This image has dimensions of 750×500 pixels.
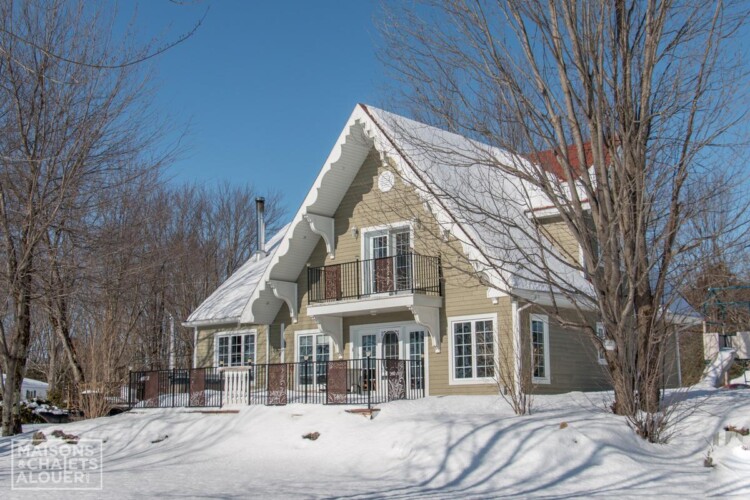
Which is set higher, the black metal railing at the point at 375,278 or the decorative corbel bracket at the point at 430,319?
the black metal railing at the point at 375,278

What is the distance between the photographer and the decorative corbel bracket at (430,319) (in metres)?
18.0

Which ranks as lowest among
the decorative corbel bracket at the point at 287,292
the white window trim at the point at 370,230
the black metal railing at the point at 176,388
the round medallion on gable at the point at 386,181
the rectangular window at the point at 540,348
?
the black metal railing at the point at 176,388

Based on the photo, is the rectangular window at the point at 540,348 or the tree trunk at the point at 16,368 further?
the rectangular window at the point at 540,348

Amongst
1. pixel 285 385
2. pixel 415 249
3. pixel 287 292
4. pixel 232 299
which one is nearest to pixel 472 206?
pixel 415 249

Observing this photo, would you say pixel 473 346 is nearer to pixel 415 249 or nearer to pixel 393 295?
pixel 393 295

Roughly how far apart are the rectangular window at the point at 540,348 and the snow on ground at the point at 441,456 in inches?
57.0

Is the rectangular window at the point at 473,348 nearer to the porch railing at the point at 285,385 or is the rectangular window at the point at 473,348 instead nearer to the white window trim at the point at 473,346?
the white window trim at the point at 473,346

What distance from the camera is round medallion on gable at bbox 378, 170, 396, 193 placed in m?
19.7

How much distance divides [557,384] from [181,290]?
2398cm

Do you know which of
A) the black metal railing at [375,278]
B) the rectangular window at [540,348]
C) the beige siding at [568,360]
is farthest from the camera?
the black metal railing at [375,278]

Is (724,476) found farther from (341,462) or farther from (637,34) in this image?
(637,34)

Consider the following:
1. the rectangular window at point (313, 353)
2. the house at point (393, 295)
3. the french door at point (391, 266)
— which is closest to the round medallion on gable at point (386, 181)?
the house at point (393, 295)

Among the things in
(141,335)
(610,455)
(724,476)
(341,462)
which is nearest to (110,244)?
(341,462)

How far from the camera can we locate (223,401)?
18.4m
